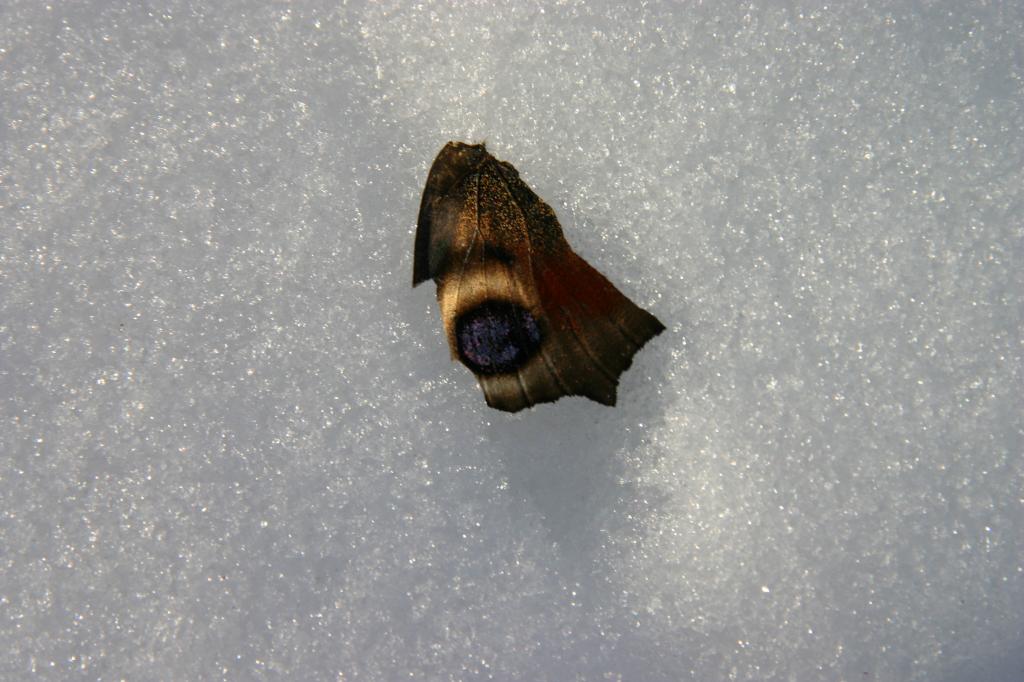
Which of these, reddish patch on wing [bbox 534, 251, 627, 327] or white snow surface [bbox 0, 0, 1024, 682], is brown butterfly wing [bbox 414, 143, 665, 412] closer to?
reddish patch on wing [bbox 534, 251, 627, 327]

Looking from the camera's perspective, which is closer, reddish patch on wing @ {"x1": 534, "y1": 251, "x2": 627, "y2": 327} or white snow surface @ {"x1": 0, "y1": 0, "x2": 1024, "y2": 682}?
reddish patch on wing @ {"x1": 534, "y1": 251, "x2": 627, "y2": 327}

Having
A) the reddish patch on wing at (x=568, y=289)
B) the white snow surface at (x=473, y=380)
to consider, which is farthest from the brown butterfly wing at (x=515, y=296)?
the white snow surface at (x=473, y=380)

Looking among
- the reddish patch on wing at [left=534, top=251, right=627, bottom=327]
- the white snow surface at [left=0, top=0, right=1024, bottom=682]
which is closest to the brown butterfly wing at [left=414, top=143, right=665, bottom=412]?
the reddish patch on wing at [left=534, top=251, right=627, bottom=327]

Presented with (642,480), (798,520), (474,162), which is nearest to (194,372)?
(474,162)

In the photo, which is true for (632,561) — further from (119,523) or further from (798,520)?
(119,523)

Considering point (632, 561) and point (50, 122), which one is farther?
point (50, 122)

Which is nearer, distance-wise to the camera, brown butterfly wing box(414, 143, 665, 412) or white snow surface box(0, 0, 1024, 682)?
brown butterfly wing box(414, 143, 665, 412)

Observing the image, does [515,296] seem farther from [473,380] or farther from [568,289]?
[473,380]

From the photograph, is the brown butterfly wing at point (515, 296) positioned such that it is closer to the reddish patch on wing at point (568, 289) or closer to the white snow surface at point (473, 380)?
the reddish patch on wing at point (568, 289)
